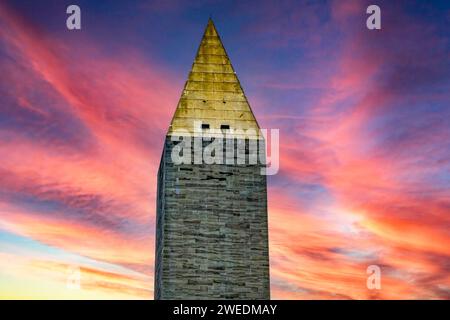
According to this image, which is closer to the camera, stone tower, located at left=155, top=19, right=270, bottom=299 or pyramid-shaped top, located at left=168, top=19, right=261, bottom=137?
stone tower, located at left=155, top=19, right=270, bottom=299

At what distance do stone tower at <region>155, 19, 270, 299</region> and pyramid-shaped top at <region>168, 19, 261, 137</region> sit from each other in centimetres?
5

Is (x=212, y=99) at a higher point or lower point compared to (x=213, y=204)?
higher

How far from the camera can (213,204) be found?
33.8m

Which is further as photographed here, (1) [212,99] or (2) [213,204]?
(1) [212,99]

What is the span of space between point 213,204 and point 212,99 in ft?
19.0

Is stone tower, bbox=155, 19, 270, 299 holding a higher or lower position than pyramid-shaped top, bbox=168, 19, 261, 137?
lower

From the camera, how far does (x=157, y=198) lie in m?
38.8

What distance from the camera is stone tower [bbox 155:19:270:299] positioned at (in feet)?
107

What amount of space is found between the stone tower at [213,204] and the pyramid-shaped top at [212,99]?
0.05m

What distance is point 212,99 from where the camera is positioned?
35.8 meters

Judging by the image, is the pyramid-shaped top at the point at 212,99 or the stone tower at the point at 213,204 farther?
the pyramid-shaped top at the point at 212,99

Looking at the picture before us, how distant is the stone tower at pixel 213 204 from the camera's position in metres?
32.7
